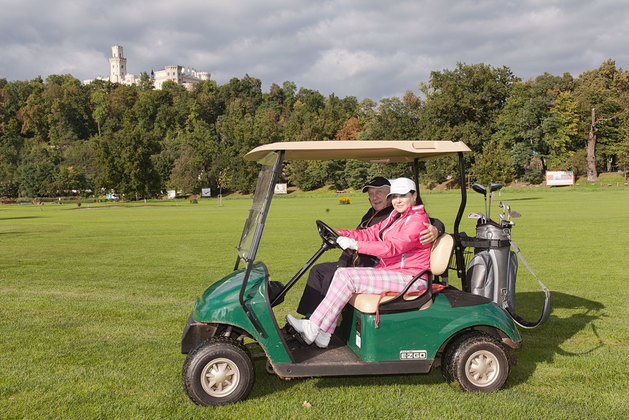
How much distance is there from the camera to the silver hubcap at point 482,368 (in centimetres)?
434

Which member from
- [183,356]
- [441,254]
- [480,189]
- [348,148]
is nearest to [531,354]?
[441,254]

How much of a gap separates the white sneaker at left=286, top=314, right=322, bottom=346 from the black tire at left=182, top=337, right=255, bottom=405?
0.48 metres

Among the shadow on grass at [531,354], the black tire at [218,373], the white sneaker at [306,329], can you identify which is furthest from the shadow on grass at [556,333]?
the black tire at [218,373]

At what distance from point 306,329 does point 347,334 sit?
475mm

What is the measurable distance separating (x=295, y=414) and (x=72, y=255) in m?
12.3

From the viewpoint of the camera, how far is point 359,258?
532 cm

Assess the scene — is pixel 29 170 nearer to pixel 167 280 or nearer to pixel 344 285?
pixel 167 280

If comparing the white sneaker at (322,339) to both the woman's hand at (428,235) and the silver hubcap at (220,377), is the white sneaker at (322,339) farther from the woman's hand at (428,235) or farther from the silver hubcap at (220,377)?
the woman's hand at (428,235)

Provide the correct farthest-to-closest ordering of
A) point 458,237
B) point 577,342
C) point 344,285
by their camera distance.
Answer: point 577,342 → point 458,237 → point 344,285

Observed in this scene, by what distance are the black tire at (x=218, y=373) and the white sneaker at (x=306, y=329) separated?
0.48 metres

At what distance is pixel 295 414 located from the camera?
156 inches

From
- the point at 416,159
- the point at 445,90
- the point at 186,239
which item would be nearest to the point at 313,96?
the point at 445,90

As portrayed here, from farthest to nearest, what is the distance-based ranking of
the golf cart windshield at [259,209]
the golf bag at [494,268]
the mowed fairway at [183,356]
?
the golf bag at [494,268] → the golf cart windshield at [259,209] → the mowed fairway at [183,356]

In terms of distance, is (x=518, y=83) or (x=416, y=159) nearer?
(x=416, y=159)
